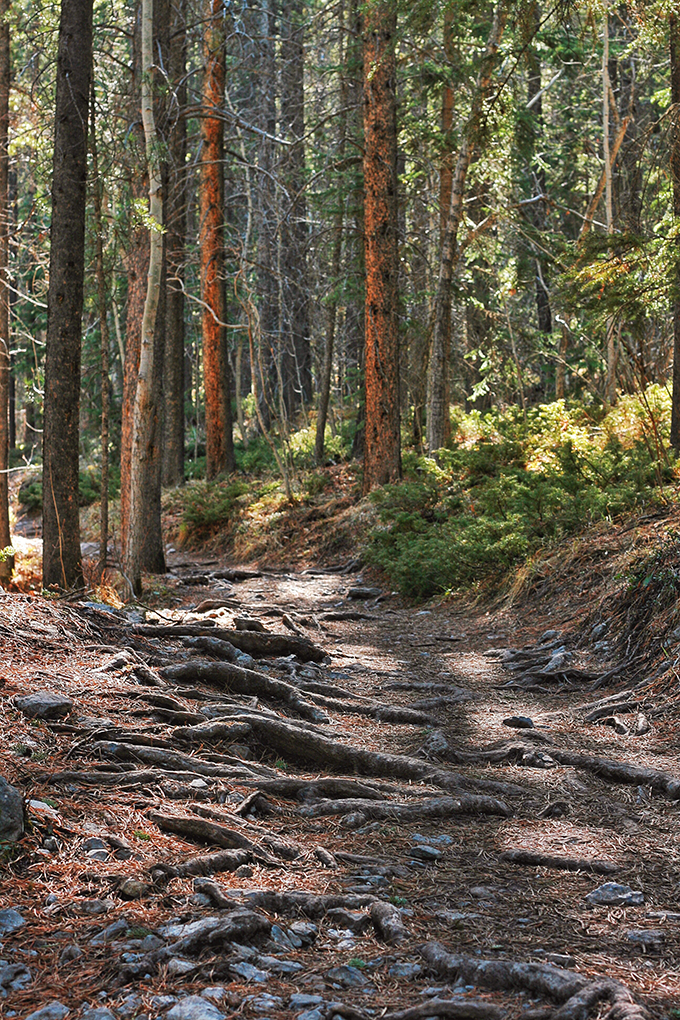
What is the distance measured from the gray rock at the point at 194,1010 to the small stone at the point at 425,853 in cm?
148

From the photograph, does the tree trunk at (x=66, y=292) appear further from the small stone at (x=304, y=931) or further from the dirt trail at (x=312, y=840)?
the small stone at (x=304, y=931)

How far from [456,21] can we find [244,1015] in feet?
40.0

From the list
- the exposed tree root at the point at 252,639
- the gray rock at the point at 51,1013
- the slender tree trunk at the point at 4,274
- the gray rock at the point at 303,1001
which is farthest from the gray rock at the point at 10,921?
the slender tree trunk at the point at 4,274

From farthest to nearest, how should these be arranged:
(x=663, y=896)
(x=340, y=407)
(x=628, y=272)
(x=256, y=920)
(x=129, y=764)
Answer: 1. (x=340, y=407)
2. (x=628, y=272)
3. (x=129, y=764)
4. (x=663, y=896)
5. (x=256, y=920)

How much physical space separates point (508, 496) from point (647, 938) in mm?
8475

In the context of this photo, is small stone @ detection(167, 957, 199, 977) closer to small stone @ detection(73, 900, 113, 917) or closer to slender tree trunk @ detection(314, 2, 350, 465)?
small stone @ detection(73, 900, 113, 917)

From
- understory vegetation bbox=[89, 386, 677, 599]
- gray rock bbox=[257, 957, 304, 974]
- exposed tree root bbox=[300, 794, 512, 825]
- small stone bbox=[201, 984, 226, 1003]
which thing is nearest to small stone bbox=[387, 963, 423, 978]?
gray rock bbox=[257, 957, 304, 974]

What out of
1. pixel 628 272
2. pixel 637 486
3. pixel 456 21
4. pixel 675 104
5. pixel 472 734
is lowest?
pixel 472 734

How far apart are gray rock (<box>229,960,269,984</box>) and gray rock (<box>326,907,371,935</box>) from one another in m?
0.45

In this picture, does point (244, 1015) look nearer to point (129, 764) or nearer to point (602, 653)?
point (129, 764)

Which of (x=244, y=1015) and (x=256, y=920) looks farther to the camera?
(x=256, y=920)

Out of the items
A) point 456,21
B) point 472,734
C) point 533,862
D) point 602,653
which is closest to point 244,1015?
point 533,862

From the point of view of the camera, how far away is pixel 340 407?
2608cm

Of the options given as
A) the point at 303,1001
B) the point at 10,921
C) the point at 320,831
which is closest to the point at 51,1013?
the point at 10,921
